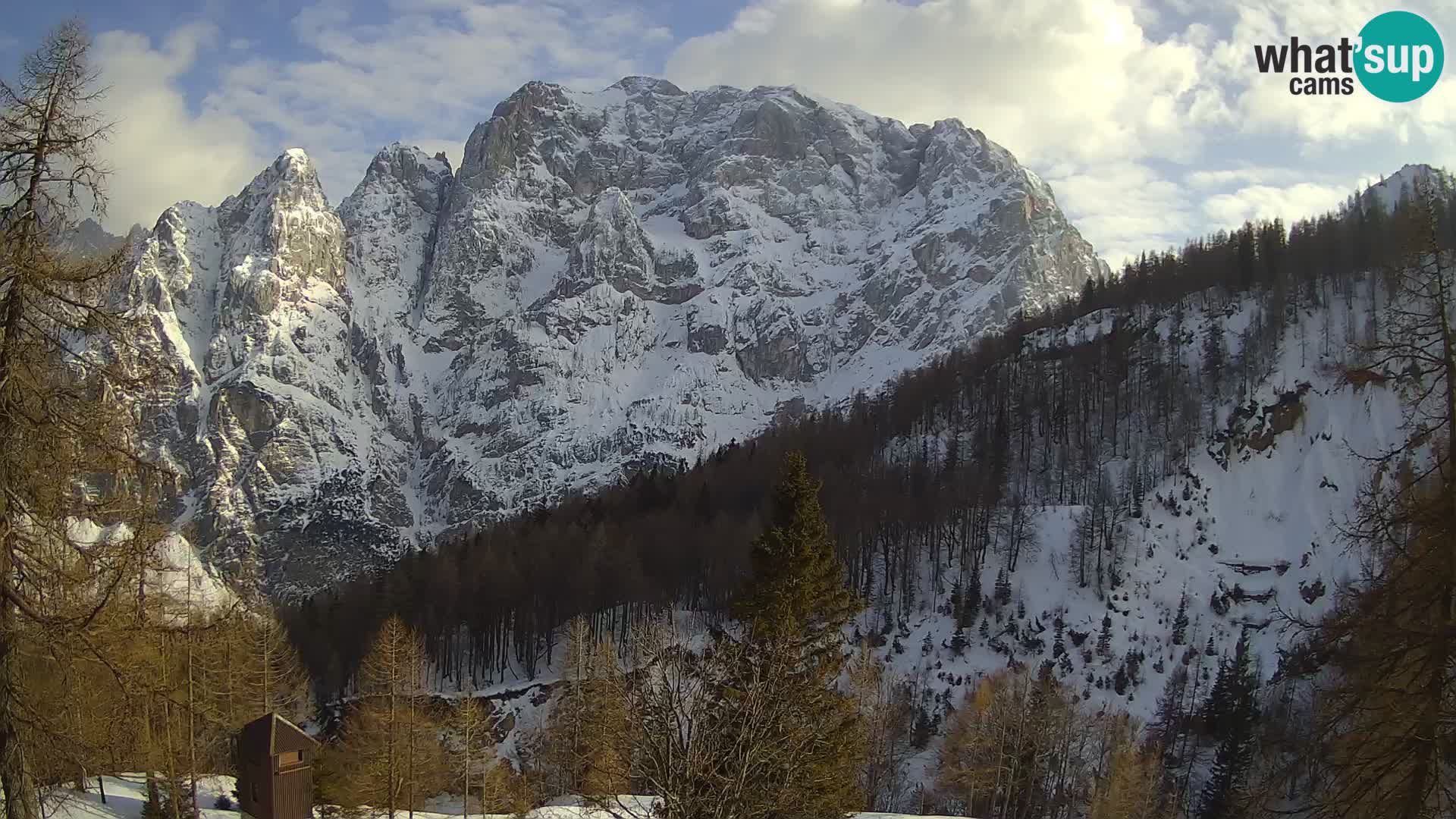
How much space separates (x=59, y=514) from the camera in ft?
31.7

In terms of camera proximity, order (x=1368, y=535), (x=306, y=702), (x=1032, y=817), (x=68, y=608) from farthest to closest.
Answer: (x=306, y=702), (x=1032, y=817), (x=1368, y=535), (x=68, y=608)

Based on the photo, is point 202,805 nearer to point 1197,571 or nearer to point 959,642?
point 959,642

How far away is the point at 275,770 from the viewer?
28766 mm

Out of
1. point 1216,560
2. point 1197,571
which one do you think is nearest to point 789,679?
point 1197,571

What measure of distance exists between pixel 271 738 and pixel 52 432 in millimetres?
23461

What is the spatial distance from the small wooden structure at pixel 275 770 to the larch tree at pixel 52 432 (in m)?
21.8

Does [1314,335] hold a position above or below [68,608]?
above

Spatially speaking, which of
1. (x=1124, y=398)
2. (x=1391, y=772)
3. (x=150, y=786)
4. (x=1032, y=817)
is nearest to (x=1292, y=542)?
(x=1124, y=398)

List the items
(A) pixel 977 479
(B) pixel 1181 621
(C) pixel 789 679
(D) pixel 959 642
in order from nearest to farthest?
(C) pixel 789 679 → (B) pixel 1181 621 → (D) pixel 959 642 → (A) pixel 977 479

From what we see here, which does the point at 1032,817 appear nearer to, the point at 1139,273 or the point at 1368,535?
the point at 1368,535

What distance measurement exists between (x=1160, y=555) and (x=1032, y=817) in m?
31.8

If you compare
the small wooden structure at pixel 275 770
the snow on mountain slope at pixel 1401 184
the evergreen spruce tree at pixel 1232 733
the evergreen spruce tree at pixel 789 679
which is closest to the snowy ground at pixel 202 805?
the small wooden structure at pixel 275 770

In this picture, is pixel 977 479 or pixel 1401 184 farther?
pixel 1401 184

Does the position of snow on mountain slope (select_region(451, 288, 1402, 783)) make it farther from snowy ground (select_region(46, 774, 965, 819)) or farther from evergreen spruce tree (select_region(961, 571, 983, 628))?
snowy ground (select_region(46, 774, 965, 819))
